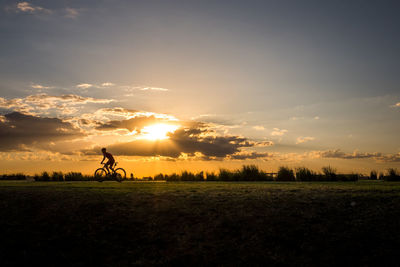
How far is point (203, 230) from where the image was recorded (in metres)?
11.4

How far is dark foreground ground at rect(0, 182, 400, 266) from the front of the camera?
9844 mm

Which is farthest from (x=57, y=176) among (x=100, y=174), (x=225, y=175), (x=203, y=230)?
(x=203, y=230)

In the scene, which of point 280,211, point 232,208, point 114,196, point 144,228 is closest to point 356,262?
point 280,211

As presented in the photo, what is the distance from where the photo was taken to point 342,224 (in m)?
11.5

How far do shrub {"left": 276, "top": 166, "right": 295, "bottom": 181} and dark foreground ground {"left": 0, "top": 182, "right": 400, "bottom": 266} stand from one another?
16.7 meters

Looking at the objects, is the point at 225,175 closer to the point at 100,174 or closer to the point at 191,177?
the point at 191,177

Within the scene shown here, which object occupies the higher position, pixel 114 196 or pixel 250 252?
pixel 114 196

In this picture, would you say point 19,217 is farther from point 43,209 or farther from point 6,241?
point 6,241

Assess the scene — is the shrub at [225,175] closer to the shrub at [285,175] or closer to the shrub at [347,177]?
the shrub at [285,175]

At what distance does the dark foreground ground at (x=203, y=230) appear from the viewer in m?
9.84

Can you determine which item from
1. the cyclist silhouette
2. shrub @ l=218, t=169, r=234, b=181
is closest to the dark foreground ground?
the cyclist silhouette

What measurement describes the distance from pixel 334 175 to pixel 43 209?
26452 mm

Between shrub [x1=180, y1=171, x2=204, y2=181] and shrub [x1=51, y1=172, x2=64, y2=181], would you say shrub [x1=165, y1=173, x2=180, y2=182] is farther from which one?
shrub [x1=51, y1=172, x2=64, y2=181]

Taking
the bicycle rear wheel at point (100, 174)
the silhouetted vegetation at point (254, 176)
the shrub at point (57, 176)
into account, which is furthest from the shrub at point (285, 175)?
the shrub at point (57, 176)
